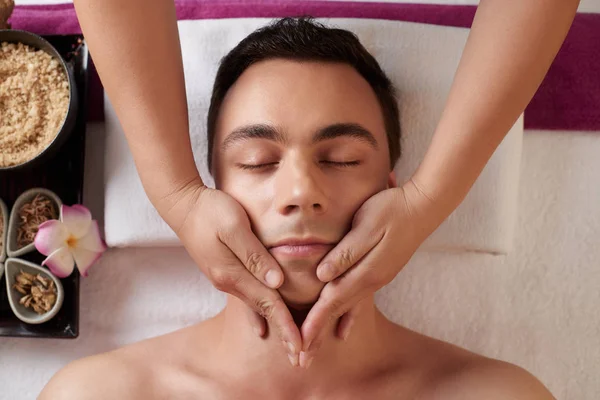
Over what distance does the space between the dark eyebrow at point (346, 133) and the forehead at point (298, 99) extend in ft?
0.03

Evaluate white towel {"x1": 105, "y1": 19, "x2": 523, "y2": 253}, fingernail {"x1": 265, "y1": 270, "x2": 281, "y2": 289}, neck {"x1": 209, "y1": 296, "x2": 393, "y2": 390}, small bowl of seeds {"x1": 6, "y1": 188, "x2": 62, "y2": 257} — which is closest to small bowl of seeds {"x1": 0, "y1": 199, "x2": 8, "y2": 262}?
small bowl of seeds {"x1": 6, "y1": 188, "x2": 62, "y2": 257}

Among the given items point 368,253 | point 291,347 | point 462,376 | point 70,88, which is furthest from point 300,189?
point 70,88

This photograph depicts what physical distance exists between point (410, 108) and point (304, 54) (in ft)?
1.12

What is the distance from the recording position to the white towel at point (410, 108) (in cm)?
129

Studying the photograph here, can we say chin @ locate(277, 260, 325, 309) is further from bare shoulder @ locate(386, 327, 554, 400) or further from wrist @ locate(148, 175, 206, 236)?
bare shoulder @ locate(386, 327, 554, 400)

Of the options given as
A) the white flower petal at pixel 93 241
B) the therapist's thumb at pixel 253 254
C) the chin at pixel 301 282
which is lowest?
the white flower petal at pixel 93 241

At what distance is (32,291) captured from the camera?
1282 mm

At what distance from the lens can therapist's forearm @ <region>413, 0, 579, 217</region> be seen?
0.99 metres

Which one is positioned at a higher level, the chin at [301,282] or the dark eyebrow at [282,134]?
the dark eyebrow at [282,134]

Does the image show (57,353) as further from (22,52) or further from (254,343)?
(22,52)

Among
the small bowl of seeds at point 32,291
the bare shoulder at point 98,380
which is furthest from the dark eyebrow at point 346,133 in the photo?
the small bowl of seeds at point 32,291

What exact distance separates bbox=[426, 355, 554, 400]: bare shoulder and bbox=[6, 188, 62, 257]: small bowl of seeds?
931 millimetres

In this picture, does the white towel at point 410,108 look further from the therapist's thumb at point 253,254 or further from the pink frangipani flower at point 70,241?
the therapist's thumb at point 253,254

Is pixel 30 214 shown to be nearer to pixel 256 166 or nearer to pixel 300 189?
pixel 256 166
